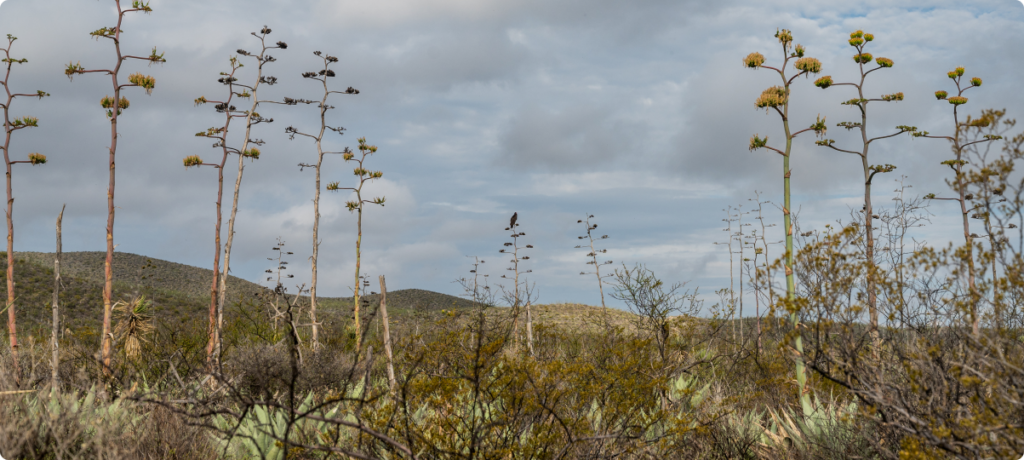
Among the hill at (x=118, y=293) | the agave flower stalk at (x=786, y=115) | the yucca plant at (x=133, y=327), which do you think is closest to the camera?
the agave flower stalk at (x=786, y=115)

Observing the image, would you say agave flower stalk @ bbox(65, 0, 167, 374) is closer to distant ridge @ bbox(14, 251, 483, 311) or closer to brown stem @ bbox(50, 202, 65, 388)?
brown stem @ bbox(50, 202, 65, 388)

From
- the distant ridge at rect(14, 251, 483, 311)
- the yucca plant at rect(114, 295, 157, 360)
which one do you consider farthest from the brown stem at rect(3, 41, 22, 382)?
the distant ridge at rect(14, 251, 483, 311)

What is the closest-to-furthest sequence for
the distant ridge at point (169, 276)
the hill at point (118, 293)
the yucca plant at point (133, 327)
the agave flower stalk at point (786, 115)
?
the agave flower stalk at point (786, 115) < the yucca plant at point (133, 327) < the hill at point (118, 293) < the distant ridge at point (169, 276)

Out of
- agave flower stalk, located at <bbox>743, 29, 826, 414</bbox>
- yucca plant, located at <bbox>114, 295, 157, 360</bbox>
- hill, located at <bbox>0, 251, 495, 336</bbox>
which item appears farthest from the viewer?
hill, located at <bbox>0, 251, 495, 336</bbox>

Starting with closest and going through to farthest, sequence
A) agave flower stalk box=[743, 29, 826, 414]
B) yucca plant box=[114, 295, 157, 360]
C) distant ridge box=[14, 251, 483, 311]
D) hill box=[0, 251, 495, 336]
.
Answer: agave flower stalk box=[743, 29, 826, 414] → yucca plant box=[114, 295, 157, 360] → hill box=[0, 251, 495, 336] → distant ridge box=[14, 251, 483, 311]

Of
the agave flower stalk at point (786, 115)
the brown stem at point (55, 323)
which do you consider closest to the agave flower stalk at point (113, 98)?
the brown stem at point (55, 323)

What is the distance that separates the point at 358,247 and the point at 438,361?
1087cm

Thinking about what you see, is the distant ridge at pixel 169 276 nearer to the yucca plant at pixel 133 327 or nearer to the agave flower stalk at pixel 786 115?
the yucca plant at pixel 133 327

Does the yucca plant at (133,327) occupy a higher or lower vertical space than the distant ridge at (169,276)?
lower

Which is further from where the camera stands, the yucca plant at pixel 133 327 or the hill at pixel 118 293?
the hill at pixel 118 293

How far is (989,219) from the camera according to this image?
383 centimetres

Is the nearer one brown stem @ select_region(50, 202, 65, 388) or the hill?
brown stem @ select_region(50, 202, 65, 388)

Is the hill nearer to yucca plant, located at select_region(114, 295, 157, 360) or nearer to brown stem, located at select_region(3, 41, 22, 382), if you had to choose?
yucca plant, located at select_region(114, 295, 157, 360)

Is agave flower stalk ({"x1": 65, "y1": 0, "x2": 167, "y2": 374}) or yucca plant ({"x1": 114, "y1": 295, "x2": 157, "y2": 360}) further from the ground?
agave flower stalk ({"x1": 65, "y1": 0, "x2": 167, "y2": 374})
